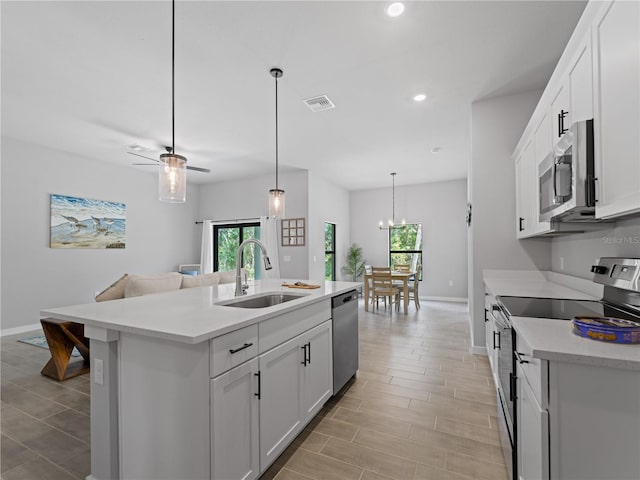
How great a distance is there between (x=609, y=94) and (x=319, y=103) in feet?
8.67

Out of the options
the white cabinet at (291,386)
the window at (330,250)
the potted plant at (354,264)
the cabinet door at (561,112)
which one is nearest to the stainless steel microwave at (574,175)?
the cabinet door at (561,112)

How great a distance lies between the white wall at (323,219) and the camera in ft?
20.9

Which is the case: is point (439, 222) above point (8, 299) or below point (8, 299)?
above

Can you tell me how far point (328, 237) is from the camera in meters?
7.60

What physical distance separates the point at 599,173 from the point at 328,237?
6.31 metres

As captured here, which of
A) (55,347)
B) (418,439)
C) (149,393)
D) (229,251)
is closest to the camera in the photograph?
(149,393)

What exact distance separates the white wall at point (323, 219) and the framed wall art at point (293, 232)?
0.18 m

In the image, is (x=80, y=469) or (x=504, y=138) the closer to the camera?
(x=80, y=469)

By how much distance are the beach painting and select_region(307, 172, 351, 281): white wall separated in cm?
364

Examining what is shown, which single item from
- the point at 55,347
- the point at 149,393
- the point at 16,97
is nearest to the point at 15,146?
the point at 16,97

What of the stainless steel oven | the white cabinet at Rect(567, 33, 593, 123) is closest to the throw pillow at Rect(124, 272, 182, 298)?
the stainless steel oven

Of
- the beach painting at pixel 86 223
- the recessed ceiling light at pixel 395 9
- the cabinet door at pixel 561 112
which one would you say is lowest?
the beach painting at pixel 86 223

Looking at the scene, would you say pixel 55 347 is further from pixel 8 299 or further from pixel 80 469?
pixel 8 299

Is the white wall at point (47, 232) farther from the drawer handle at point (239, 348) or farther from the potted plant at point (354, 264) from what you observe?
the drawer handle at point (239, 348)
